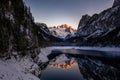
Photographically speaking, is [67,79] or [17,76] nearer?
[17,76]

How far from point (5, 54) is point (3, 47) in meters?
1.27

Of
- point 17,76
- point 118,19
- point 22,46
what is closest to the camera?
point 17,76

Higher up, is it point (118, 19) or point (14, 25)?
point (118, 19)

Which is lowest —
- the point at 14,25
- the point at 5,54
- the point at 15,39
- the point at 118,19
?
the point at 5,54

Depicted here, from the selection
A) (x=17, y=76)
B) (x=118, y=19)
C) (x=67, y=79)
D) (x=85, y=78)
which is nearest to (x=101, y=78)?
(x=85, y=78)

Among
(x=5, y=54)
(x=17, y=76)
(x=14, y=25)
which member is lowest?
(x=17, y=76)

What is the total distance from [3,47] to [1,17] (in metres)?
5.83

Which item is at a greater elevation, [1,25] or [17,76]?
[1,25]

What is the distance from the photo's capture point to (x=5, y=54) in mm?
32719

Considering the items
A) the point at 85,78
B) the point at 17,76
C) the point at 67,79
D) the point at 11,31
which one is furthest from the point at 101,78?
the point at 11,31

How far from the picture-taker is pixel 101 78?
37.7 metres

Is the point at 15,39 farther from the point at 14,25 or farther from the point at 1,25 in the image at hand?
the point at 1,25

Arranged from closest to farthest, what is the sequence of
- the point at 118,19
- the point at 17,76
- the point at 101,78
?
the point at 17,76 < the point at 101,78 < the point at 118,19

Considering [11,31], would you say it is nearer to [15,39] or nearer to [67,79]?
[15,39]
